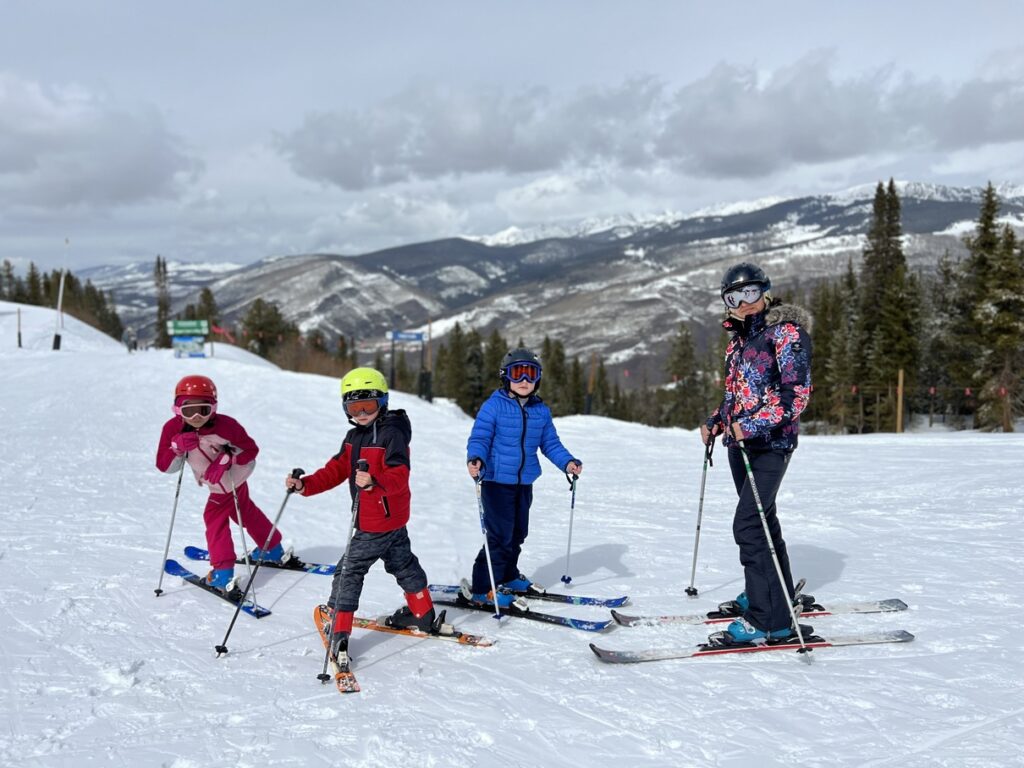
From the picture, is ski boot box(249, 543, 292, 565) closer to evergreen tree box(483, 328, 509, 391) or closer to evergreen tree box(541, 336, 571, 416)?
evergreen tree box(483, 328, 509, 391)

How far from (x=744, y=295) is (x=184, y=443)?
4.73m

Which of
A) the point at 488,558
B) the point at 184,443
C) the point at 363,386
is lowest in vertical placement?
the point at 488,558

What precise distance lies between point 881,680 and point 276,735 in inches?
142

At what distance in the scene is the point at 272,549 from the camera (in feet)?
22.9

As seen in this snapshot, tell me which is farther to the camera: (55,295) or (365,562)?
(55,295)

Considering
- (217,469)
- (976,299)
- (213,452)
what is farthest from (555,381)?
(217,469)

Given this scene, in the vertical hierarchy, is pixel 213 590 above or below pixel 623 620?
below

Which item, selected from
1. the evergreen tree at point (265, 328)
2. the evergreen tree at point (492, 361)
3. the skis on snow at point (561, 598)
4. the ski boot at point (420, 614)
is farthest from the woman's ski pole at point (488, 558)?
the evergreen tree at point (265, 328)

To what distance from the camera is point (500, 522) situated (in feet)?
18.9

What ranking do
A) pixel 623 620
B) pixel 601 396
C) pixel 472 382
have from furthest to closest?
pixel 601 396
pixel 472 382
pixel 623 620

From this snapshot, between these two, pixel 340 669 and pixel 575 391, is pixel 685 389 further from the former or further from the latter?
pixel 340 669

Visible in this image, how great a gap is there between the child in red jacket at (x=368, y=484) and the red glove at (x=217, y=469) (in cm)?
156

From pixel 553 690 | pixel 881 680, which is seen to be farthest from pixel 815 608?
pixel 553 690

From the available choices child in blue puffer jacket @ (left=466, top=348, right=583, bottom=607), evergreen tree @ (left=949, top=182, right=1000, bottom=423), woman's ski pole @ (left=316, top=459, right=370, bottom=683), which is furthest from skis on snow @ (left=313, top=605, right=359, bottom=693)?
evergreen tree @ (left=949, top=182, right=1000, bottom=423)
